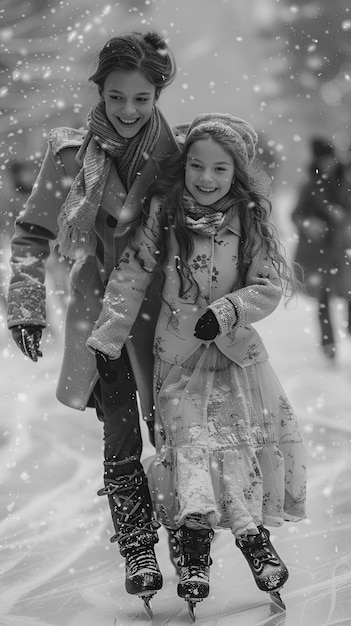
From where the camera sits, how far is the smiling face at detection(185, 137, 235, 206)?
2477mm

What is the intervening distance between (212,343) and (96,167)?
1.68ft

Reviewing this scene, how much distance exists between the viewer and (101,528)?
3.46 m

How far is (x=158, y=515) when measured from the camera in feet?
8.31

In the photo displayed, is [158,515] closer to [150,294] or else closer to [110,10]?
[150,294]

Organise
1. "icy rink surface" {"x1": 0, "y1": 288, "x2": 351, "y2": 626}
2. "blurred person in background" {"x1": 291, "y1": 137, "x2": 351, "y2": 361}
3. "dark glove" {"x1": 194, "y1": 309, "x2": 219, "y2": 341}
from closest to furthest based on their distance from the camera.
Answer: "dark glove" {"x1": 194, "y1": 309, "x2": 219, "y2": 341}
"icy rink surface" {"x1": 0, "y1": 288, "x2": 351, "y2": 626}
"blurred person in background" {"x1": 291, "y1": 137, "x2": 351, "y2": 361}

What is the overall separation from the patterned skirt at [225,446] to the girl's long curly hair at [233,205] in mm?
218

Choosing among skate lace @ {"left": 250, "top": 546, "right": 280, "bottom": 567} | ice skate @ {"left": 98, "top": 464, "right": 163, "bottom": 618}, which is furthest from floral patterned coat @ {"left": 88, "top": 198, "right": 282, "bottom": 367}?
skate lace @ {"left": 250, "top": 546, "right": 280, "bottom": 567}

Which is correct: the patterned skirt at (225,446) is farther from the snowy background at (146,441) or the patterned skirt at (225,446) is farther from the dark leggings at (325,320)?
the dark leggings at (325,320)

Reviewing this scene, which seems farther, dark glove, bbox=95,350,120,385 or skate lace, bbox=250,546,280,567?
dark glove, bbox=95,350,120,385

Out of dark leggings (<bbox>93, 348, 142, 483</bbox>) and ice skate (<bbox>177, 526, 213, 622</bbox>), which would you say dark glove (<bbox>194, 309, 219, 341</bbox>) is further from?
ice skate (<bbox>177, 526, 213, 622</bbox>)

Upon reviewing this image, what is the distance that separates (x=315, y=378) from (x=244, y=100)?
139cm

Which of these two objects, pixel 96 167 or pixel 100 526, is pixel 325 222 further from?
pixel 96 167

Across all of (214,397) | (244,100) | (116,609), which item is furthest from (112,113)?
(244,100)

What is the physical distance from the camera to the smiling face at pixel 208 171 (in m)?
2.48
